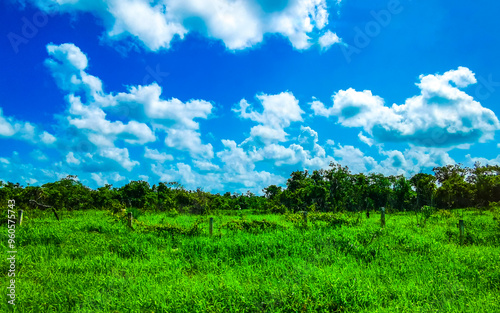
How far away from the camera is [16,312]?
6324 millimetres

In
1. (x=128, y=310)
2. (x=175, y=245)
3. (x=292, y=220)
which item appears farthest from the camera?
(x=292, y=220)

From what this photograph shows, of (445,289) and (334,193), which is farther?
(334,193)

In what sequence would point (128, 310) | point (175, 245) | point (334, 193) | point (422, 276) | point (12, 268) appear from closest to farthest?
point (128, 310) < point (422, 276) < point (12, 268) < point (175, 245) < point (334, 193)

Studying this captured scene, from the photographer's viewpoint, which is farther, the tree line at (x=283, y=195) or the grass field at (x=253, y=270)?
the tree line at (x=283, y=195)

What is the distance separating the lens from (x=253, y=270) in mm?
8266

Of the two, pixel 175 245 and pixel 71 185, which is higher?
pixel 71 185


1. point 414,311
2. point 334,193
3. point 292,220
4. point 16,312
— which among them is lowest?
point 16,312

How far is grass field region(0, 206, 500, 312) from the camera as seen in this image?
6.14 metres

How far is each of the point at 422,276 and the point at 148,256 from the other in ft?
25.3

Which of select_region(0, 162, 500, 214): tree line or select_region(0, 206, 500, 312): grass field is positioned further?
select_region(0, 162, 500, 214): tree line

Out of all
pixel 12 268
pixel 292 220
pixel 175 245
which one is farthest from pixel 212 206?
pixel 12 268

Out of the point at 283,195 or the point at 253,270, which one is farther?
the point at 283,195

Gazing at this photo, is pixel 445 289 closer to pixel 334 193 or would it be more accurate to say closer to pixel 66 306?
pixel 66 306

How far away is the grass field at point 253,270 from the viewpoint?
20.1ft
